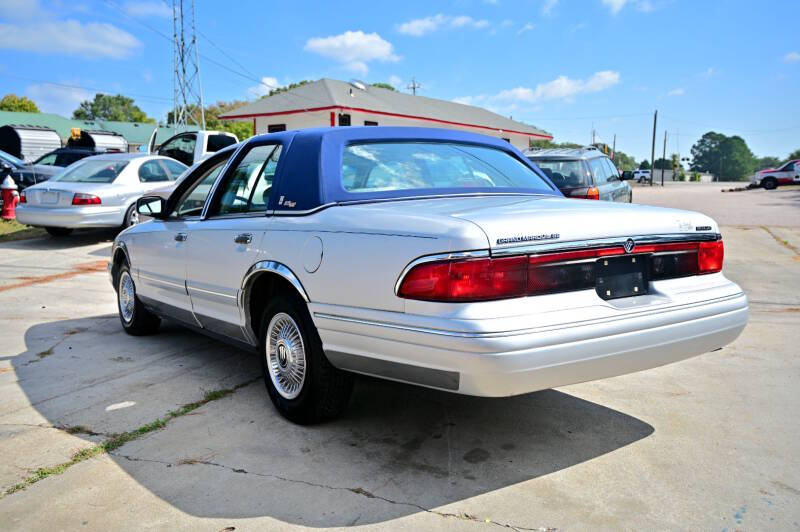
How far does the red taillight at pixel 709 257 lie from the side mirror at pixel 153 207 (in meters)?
3.80

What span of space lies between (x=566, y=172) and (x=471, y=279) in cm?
822

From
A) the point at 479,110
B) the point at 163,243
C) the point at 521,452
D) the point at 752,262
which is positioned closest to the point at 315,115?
the point at 479,110

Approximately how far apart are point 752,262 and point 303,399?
8736 millimetres

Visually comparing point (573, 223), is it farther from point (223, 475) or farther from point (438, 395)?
point (223, 475)

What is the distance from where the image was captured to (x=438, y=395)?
4293mm

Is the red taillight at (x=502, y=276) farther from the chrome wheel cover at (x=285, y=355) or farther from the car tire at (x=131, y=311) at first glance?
the car tire at (x=131, y=311)

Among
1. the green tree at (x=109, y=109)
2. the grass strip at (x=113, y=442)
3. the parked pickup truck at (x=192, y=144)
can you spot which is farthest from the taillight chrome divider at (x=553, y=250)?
the green tree at (x=109, y=109)

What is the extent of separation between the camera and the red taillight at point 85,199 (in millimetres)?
11328

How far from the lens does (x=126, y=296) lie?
598 centimetres

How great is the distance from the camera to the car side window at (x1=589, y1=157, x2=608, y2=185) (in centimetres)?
1064

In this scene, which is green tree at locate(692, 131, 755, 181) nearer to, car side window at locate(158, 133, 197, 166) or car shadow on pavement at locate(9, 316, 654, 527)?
car side window at locate(158, 133, 197, 166)

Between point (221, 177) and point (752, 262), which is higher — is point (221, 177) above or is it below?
above

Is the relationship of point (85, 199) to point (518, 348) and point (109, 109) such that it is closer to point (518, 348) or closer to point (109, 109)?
point (518, 348)

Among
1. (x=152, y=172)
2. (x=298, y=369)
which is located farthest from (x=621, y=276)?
(x=152, y=172)
